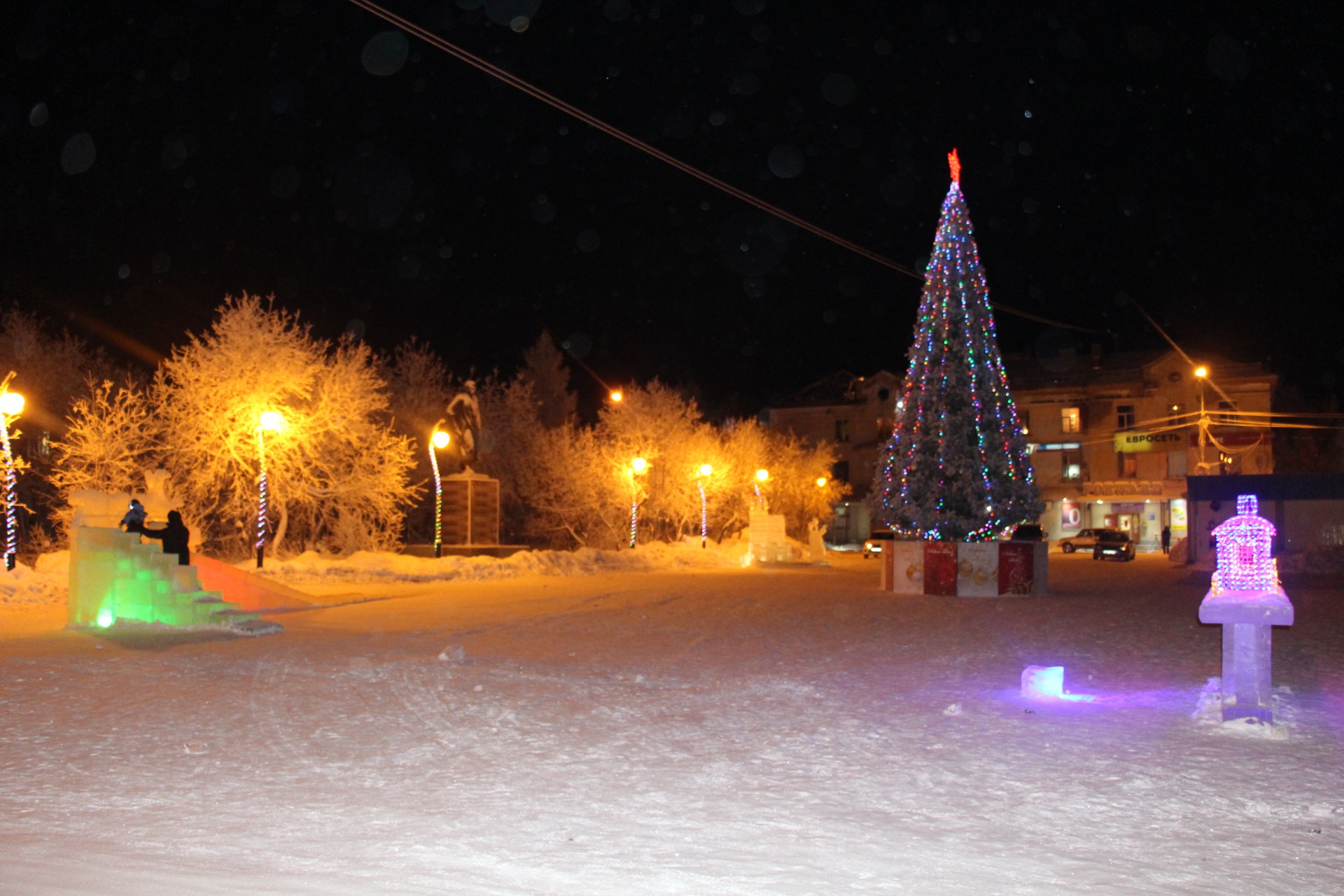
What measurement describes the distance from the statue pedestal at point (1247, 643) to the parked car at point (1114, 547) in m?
39.2

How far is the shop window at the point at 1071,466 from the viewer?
64250 millimetres

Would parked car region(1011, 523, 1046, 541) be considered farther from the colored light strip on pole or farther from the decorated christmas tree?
the colored light strip on pole

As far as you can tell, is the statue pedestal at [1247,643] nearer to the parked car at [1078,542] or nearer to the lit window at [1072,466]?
the parked car at [1078,542]

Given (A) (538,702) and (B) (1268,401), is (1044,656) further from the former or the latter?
(B) (1268,401)

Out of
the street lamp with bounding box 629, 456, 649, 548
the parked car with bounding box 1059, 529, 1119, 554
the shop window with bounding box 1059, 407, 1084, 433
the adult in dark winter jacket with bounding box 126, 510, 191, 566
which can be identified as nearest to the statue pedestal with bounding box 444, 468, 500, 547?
the street lamp with bounding box 629, 456, 649, 548

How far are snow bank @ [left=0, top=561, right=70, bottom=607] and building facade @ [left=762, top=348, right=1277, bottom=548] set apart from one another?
1891 inches

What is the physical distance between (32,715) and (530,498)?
126 ft

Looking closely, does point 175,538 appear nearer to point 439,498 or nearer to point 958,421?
point 439,498

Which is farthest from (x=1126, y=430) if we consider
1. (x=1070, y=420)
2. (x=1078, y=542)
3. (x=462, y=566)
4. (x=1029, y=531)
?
(x=462, y=566)

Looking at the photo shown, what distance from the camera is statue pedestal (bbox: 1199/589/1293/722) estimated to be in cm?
934

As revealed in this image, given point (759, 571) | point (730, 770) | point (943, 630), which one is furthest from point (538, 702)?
point (759, 571)

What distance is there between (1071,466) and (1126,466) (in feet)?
10.3

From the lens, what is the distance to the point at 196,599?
1625 cm

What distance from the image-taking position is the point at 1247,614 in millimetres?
9367
